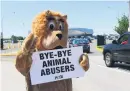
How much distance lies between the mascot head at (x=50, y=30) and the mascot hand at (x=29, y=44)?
293mm

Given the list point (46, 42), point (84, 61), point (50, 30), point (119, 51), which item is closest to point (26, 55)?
point (46, 42)

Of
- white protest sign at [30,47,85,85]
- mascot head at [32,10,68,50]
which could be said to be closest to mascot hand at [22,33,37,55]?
white protest sign at [30,47,85,85]

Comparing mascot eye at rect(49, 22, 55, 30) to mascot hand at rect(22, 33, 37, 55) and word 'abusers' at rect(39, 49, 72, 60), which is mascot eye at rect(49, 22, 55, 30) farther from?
mascot hand at rect(22, 33, 37, 55)

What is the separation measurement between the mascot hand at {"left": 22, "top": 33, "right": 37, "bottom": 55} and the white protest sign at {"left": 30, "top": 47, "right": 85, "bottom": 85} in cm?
13

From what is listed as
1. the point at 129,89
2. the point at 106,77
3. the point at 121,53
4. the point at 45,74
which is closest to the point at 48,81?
the point at 45,74

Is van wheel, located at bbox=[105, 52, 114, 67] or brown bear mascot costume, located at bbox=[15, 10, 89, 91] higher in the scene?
brown bear mascot costume, located at bbox=[15, 10, 89, 91]

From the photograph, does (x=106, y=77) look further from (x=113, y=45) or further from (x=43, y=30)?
(x=43, y=30)

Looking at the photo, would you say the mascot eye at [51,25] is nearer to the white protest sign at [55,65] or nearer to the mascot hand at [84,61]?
the white protest sign at [55,65]

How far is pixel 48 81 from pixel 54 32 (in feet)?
2.01

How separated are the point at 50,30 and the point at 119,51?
1177 centimetres

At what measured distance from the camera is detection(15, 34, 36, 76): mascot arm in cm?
392

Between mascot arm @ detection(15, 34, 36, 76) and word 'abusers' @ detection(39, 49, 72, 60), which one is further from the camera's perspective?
word 'abusers' @ detection(39, 49, 72, 60)

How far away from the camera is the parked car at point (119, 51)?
15.1m

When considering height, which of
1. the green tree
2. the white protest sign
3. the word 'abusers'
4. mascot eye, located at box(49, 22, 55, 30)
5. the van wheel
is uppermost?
the green tree
